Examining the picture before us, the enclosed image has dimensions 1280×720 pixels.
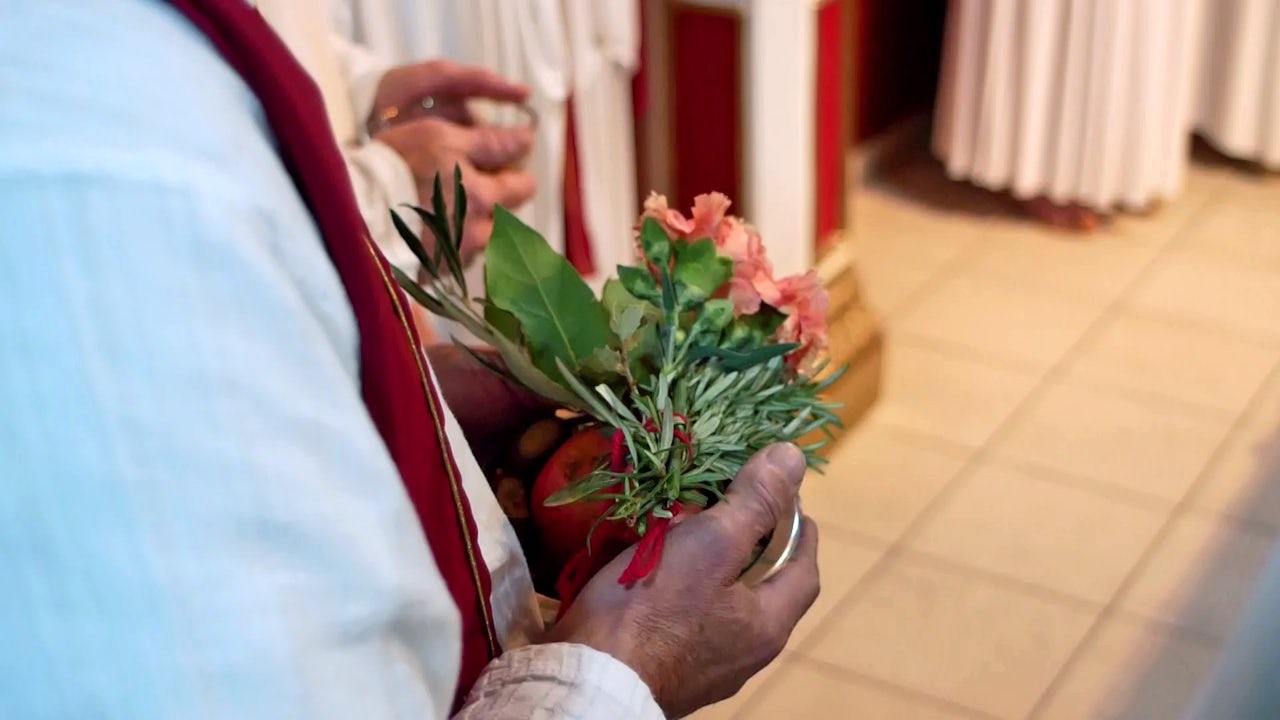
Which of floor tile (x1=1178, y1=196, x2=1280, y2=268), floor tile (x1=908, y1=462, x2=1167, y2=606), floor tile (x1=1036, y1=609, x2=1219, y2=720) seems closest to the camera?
floor tile (x1=1036, y1=609, x2=1219, y2=720)

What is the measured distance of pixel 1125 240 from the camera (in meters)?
3.35

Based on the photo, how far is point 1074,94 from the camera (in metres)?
3.21

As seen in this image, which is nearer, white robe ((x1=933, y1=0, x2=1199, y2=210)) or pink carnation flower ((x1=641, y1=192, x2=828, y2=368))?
pink carnation flower ((x1=641, y1=192, x2=828, y2=368))

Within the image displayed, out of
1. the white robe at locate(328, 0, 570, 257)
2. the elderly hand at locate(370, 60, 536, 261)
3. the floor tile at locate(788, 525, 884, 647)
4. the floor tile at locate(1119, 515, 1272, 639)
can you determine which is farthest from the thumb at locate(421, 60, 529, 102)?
the floor tile at locate(1119, 515, 1272, 639)

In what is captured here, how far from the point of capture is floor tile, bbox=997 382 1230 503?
8.18ft

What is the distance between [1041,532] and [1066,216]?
1.30m

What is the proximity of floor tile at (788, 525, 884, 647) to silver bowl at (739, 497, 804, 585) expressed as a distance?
1.36 meters

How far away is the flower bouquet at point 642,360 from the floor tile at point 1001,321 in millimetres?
2082

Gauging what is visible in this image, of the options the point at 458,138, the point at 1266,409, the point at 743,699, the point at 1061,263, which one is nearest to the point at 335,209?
the point at 458,138

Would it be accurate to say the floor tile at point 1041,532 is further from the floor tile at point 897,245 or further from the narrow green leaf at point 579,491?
the narrow green leaf at point 579,491

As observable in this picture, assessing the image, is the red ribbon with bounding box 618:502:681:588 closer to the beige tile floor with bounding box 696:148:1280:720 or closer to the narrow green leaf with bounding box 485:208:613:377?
the narrow green leaf with bounding box 485:208:613:377

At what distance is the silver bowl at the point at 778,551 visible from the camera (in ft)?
2.67

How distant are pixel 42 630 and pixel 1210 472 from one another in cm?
243

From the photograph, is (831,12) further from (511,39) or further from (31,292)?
(31,292)
